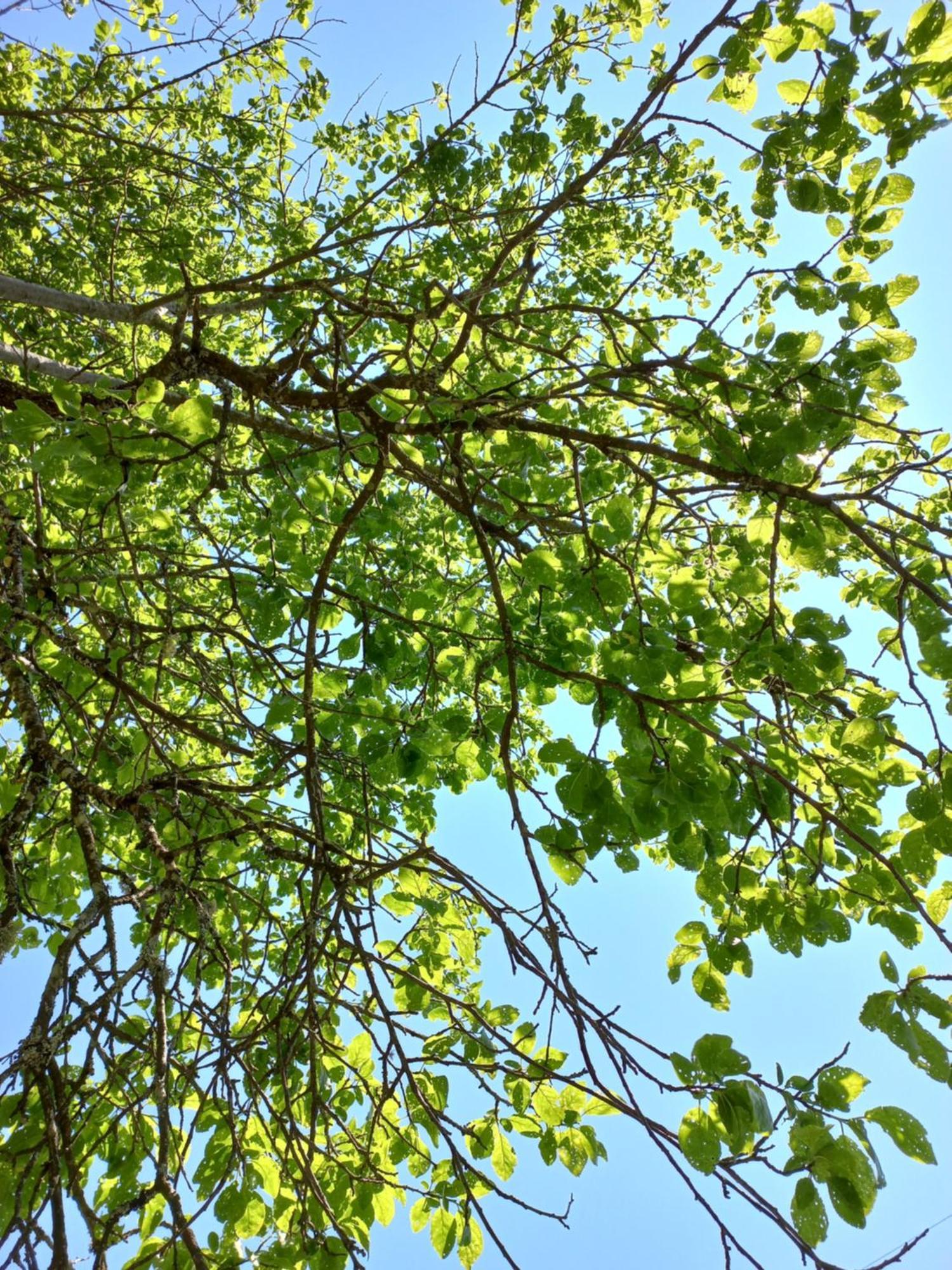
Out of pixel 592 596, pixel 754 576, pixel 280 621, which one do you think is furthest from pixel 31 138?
pixel 754 576

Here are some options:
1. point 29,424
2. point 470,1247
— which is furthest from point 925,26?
point 470,1247

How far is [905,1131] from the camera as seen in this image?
5.32 ft

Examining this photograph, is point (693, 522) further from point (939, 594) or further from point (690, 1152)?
point (690, 1152)

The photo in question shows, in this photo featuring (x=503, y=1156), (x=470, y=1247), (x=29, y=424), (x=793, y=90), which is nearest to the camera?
(x=29, y=424)

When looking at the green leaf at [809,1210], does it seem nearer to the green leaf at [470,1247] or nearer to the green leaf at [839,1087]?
the green leaf at [839,1087]

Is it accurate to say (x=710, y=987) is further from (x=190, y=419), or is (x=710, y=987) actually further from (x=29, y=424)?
(x=29, y=424)

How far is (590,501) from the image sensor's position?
9.46ft

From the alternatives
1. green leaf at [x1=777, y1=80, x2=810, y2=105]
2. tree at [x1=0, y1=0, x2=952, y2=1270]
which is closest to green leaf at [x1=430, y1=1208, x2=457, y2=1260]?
tree at [x1=0, y1=0, x2=952, y2=1270]

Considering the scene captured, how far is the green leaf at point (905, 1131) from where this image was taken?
1.62 meters

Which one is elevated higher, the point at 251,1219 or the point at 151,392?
the point at 151,392

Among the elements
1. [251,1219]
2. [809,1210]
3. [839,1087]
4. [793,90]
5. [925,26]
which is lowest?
[809,1210]

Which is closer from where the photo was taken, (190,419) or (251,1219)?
(190,419)

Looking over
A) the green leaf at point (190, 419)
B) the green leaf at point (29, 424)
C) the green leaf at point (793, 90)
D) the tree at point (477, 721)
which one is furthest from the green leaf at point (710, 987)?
the green leaf at point (793, 90)

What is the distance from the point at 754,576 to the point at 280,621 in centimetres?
173
